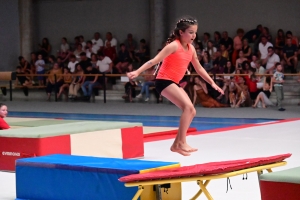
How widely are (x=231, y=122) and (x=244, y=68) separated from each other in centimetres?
363

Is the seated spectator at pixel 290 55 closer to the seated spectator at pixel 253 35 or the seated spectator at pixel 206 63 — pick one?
the seated spectator at pixel 253 35

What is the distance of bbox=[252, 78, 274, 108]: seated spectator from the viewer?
15.2m

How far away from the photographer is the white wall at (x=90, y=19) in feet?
67.8

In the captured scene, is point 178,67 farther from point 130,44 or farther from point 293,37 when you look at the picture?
point 130,44

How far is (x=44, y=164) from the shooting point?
5211mm

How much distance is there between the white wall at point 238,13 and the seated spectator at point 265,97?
10.1 feet

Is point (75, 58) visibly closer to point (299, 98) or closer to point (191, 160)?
point (299, 98)

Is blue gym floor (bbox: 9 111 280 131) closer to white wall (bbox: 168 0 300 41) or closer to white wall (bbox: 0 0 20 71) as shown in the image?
white wall (bbox: 168 0 300 41)

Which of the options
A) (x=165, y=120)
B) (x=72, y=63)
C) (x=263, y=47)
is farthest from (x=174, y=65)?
(x=72, y=63)

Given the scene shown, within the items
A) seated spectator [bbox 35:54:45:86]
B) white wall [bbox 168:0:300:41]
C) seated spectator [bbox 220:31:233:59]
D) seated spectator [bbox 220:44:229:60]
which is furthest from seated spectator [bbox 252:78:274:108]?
seated spectator [bbox 35:54:45:86]

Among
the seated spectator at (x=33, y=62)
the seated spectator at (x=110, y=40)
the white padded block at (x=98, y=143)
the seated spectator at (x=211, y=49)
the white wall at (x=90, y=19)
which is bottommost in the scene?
the white padded block at (x=98, y=143)

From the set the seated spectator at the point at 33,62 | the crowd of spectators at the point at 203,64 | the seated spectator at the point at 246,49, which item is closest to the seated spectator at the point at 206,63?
the crowd of spectators at the point at 203,64

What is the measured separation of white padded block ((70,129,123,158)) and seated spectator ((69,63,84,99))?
1108 cm

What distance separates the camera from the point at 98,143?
7152 millimetres
